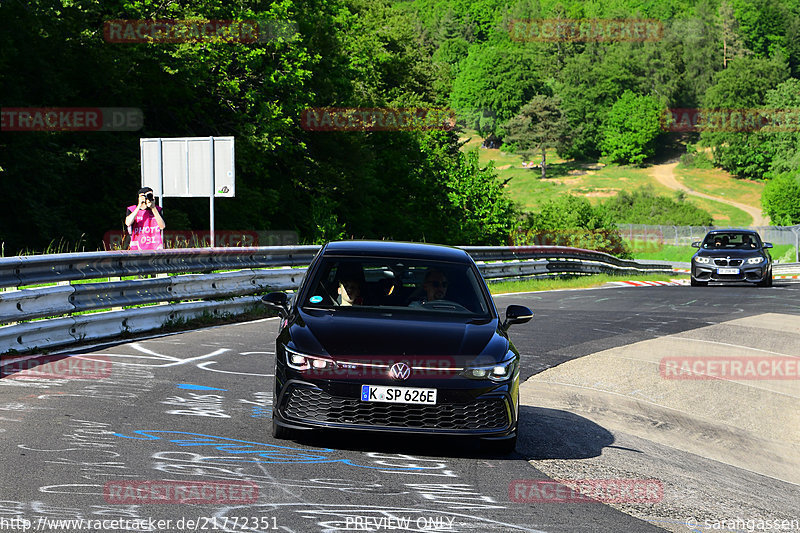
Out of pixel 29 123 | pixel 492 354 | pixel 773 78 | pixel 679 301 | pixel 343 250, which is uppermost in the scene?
pixel 773 78

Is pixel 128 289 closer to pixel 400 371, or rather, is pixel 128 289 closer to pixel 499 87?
pixel 400 371

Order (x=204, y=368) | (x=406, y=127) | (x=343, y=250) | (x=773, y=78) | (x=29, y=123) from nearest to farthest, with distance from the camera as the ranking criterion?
(x=343, y=250), (x=204, y=368), (x=29, y=123), (x=406, y=127), (x=773, y=78)

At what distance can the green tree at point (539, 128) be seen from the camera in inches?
6260

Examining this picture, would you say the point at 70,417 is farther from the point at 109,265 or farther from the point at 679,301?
the point at 679,301

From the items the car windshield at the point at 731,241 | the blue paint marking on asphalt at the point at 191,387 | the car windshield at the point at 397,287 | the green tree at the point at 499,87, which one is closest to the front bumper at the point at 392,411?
the car windshield at the point at 397,287

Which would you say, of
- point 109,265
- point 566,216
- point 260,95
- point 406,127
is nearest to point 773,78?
point 566,216

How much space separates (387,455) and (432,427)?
42 centimetres

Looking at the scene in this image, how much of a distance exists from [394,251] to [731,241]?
22.8 metres

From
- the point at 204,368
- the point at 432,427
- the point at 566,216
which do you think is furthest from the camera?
the point at 566,216

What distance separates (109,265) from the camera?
12.9 meters

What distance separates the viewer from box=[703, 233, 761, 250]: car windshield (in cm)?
2873

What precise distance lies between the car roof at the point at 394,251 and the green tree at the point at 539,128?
15014 cm

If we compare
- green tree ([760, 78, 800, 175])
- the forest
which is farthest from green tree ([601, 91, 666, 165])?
the forest

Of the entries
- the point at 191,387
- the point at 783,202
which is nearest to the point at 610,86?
the point at 783,202
